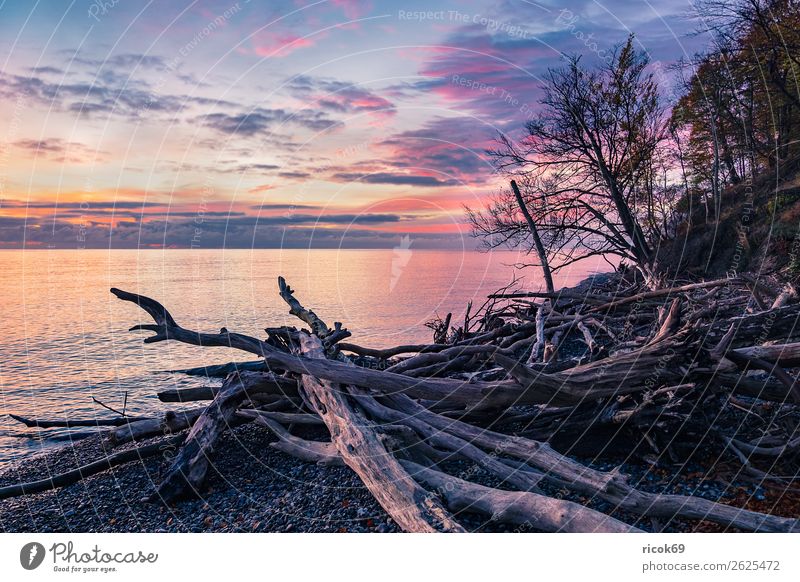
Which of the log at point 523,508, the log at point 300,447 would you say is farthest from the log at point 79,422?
the log at point 523,508

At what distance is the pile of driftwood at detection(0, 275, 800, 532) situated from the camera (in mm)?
5621

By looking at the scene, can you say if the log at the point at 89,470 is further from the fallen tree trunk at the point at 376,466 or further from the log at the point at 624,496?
the log at the point at 624,496

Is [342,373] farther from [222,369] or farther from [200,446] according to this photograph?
[200,446]

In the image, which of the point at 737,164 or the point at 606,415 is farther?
the point at 737,164

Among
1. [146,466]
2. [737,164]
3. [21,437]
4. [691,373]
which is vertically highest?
[737,164]

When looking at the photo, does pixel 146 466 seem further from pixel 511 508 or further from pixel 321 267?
pixel 321 267

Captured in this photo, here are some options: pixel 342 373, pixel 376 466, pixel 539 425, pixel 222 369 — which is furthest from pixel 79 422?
pixel 539 425

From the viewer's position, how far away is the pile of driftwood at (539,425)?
18.4ft

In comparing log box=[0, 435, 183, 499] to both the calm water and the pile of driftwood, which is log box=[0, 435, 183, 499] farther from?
the calm water

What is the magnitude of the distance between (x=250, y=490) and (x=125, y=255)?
371 ft

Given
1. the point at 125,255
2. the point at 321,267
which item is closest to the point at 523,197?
the point at 321,267

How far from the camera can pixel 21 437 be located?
1154 centimetres

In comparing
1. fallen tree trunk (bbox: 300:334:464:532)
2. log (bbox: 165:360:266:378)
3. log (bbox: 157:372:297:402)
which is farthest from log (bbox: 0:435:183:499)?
fallen tree trunk (bbox: 300:334:464:532)
